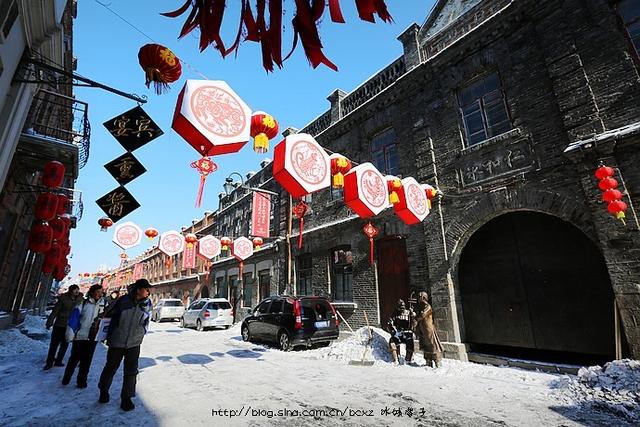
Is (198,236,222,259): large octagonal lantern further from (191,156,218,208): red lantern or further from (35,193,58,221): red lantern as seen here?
(191,156,218,208): red lantern

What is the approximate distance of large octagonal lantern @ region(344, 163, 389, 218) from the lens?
259 inches

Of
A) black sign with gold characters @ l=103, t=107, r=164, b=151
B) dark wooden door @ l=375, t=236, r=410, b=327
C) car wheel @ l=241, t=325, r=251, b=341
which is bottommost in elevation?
car wheel @ l=241, t=325, r=251, b=341

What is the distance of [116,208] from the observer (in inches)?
320

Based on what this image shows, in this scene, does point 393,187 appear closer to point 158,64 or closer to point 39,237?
point 158,64

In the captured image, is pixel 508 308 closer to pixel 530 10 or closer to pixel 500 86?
pixel 500 86

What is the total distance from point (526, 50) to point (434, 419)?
8.78m

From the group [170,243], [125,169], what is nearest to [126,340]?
[125,169]

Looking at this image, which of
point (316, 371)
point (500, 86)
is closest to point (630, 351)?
point (316, 371)

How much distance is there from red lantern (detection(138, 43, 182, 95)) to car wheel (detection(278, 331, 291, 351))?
746 cm

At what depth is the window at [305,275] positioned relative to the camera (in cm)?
1342

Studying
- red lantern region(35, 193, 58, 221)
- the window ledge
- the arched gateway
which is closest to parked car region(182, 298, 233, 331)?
red lantern region(35, 193, 58, 221)

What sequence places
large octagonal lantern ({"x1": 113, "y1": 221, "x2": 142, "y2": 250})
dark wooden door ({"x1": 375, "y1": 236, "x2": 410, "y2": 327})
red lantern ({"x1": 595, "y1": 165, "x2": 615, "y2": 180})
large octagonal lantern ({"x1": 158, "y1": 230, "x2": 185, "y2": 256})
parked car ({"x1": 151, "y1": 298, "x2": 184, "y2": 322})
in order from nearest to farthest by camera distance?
1. red lantern ({"x1": 595, "y1": 165, "x2": 615, "y2": 180})
2. dark wooden door ({"x1": 375, "y1": 236, "x2": 410, "y2": 327})
3. large octagonal lantern ({"x1": 113, "y1": 221, "x2": 142, "y2": 250})
4. large octagonal lantern ({"x1": 158, "y1": 230, "x2": 185, "y2": 256})
5. parked car ({"x1": 151, "y1": 298, "x2": 184, "y2": 322})

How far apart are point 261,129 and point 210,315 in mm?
12686

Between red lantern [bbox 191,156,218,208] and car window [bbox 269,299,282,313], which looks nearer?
red lantern [bbox 191,156,218,208]
